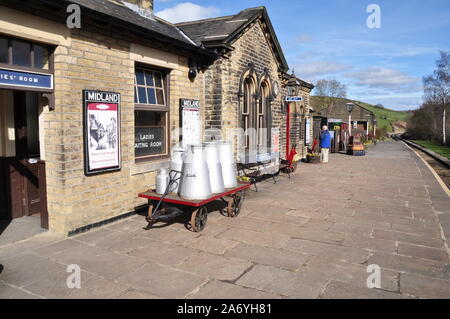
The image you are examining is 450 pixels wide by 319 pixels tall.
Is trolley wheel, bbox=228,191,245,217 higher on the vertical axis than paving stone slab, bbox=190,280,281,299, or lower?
higher

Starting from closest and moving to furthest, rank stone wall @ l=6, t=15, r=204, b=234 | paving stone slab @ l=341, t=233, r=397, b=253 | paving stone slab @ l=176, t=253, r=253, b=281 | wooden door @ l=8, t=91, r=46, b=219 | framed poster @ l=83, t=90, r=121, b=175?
paving stone slab @ l=176, t=253, r=253, b=281
paving stone slab @ l=341, t=233, r=397, b=253
stone wall @ l=6, t=15, r=204, b=234
framed poster @ l=83, t=90, r=121, b=175
wooden door @ l=8, t=91, r=46, b=219

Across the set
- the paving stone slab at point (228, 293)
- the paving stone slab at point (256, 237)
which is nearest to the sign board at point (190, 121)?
the paving stone slab at point (256, 237)

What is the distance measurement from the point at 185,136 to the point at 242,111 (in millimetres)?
2489

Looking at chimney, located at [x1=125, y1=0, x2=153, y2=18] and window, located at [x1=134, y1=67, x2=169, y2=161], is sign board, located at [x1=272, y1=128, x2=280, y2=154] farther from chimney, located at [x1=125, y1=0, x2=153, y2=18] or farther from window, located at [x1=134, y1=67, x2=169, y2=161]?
chimney, located at [x1=125, y1=0, x2=153, y2=18]

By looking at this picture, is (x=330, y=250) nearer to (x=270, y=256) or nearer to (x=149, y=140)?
(x=270, y=256)

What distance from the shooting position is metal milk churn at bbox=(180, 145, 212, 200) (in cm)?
537

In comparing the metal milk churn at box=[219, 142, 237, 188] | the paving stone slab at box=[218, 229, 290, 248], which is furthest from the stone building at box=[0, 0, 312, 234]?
the paving stone slab at box=[218, 229, 290, 248]

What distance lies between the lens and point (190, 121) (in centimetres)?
790

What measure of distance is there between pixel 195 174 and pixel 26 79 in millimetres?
2656

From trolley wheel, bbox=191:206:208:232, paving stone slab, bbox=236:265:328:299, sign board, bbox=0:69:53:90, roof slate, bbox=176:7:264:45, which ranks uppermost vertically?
roof slate, bbox=176:7:264:45

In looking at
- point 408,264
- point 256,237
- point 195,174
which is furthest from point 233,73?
point 408,264

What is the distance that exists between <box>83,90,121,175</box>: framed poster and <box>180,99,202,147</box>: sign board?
189 cm

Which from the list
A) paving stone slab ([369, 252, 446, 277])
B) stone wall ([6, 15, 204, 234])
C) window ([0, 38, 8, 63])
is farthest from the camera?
stone wall ([6, 15, 204, 234])
